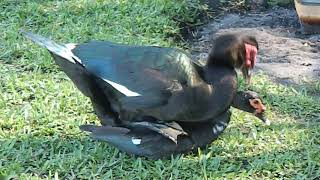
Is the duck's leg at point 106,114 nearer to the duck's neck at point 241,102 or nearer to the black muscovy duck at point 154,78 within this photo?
the black muscovy duck at point 154,78

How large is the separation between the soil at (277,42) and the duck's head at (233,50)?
135 centimetres

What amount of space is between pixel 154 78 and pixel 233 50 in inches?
18.3

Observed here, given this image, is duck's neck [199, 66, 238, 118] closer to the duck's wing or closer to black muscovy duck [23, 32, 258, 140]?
black muscovy duck [23, 32, 258, 140]

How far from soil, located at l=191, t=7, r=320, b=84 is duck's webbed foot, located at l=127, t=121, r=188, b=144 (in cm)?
167

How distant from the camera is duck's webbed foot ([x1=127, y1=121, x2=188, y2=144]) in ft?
12.4

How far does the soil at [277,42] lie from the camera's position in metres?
5.54

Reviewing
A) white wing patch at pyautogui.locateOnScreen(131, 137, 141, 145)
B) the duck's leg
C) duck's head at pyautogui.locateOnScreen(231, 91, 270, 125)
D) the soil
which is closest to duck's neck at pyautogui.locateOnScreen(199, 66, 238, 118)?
duck's head at pyautogui.locateOnScreen(231, 91, 270, 125)

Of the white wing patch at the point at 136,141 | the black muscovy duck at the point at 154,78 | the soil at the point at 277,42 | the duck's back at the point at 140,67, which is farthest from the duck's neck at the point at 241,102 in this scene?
the soil at the point at 277,42

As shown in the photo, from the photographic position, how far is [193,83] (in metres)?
3.84

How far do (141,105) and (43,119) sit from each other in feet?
2.68

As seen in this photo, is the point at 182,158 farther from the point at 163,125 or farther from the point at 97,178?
the point at 97,178

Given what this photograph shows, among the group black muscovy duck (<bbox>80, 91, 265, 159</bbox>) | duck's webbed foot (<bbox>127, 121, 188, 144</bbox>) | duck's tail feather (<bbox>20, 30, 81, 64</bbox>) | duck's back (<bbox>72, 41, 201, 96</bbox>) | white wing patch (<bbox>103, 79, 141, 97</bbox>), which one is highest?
duck's tail feather (<bbox>20, 30, 81, 64</bbox>)

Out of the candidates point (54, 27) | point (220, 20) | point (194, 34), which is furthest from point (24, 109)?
point (220, 20)

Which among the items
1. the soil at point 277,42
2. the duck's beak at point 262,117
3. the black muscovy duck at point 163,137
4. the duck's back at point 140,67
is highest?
the duck's back at point 140,67
